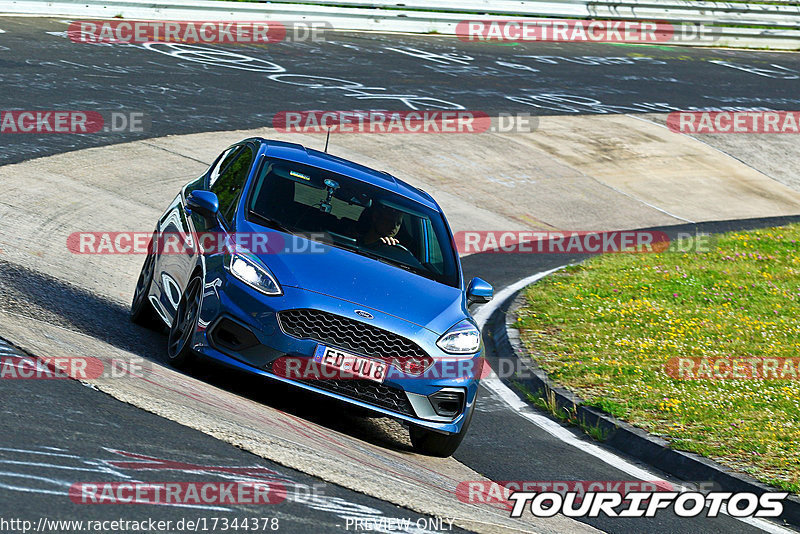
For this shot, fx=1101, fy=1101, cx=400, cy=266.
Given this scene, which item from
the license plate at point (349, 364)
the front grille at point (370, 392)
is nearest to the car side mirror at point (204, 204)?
the front grille at point (370, 392)

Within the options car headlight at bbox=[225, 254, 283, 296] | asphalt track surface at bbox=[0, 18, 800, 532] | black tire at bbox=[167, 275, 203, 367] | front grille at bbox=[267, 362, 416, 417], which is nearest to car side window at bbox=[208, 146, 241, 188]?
asphalt track surface at bbox=[0, 18, 800, 532]

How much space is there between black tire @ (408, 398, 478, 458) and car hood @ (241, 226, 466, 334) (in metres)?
0.68

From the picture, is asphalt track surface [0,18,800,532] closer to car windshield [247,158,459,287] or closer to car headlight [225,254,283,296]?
car headlight [225,254,283,296]

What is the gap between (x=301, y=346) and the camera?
6766 millimetres

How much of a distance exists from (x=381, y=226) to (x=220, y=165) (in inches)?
68.9

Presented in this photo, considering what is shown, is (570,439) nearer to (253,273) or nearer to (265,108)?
(253,273)

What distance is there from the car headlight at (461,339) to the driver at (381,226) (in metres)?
1.00

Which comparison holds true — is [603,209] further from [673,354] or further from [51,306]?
[51,306]

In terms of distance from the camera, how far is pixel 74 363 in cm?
661

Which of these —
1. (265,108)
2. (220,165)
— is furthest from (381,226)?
(265,108)

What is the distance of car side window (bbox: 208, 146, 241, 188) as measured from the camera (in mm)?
8922

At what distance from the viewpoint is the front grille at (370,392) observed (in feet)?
22.4

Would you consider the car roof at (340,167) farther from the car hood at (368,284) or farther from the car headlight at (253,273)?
the car headlight at (253,273)

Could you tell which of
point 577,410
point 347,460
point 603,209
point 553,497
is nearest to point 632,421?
point 577,410
